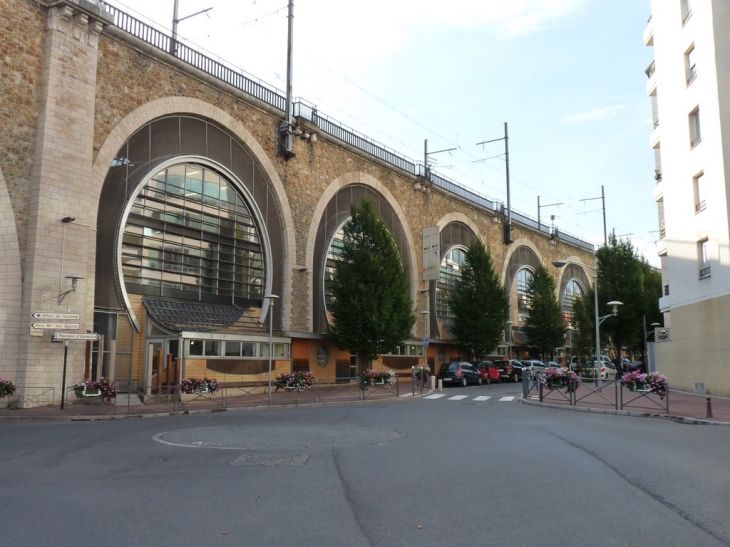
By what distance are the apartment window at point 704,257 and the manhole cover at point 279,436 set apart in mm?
18483

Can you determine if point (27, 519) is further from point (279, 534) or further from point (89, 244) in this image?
point (89, 244)

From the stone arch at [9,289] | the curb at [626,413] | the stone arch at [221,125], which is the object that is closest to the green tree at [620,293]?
the curb at [626,413]

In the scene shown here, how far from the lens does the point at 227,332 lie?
26.7 meters

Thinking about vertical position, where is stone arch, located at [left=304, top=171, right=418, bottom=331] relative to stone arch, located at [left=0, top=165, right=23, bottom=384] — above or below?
above

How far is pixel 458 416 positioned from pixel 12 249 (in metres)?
14.0

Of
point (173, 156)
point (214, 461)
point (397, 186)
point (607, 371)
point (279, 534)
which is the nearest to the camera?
point (279, 534)

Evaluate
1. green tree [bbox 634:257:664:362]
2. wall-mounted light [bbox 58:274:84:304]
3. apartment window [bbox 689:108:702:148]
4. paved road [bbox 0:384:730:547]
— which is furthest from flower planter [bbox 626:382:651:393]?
green tree [bbox 634:257:664:362]

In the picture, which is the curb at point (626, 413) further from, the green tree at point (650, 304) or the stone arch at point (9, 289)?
the green tree at point (650, 304)

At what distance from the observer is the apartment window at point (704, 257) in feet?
88.2

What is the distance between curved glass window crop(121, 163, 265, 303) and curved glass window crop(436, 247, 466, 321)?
18525 mm

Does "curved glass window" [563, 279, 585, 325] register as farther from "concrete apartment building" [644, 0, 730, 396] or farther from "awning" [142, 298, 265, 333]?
"awning" [142, 298, 265, 333]

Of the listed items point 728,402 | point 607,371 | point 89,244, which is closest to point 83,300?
point 89,244

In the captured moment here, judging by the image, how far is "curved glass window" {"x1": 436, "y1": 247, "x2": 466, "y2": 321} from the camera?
1812 inches

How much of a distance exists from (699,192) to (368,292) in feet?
49.9
